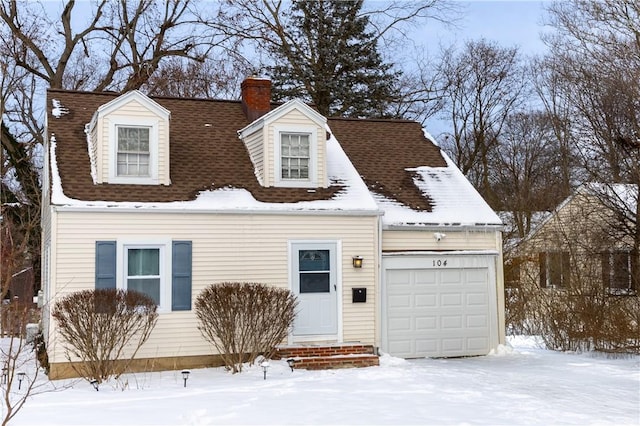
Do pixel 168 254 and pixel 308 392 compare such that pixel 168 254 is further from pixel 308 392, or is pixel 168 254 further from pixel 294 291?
pixel 308 392

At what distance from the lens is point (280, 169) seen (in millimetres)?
13734

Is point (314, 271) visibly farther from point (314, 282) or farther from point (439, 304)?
point (439, 304)

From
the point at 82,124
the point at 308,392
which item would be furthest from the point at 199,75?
the point at 308,392

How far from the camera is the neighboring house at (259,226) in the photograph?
1223cm

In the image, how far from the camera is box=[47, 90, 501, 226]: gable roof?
12.6 meters

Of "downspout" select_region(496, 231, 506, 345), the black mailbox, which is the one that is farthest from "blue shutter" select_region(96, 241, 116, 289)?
"downspout" select_region(496, 231, 506, 345)

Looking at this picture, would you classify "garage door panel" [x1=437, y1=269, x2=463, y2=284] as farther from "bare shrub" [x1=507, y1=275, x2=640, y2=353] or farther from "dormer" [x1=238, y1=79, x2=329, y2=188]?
"dormer" [x1=238, y1=79, x2=329, y2=188]

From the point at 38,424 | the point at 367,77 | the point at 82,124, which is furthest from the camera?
the point at 367,77

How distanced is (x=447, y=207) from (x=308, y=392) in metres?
6.24

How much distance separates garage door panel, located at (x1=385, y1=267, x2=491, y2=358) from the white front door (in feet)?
3.92

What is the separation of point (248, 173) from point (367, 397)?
569 centimetres

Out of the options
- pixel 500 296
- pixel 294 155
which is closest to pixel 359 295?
pixel 294 155

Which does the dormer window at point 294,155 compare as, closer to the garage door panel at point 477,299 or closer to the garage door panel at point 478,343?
the garage door panel at point 477,299

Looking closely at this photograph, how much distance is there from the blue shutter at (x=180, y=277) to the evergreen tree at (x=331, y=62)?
15303 millimetres
